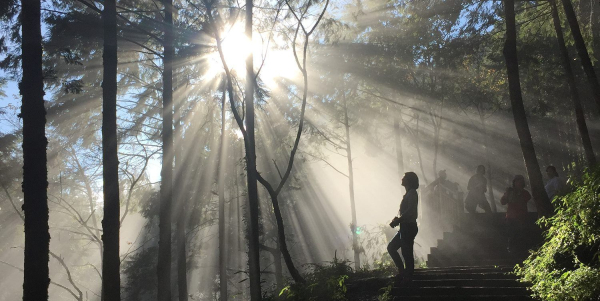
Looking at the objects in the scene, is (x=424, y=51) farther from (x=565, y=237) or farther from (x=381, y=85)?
(x=565, y=237)

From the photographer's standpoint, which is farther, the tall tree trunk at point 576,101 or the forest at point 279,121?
the tall tree trunk at point 576,101

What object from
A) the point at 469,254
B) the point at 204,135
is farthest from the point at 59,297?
the point at 469,254

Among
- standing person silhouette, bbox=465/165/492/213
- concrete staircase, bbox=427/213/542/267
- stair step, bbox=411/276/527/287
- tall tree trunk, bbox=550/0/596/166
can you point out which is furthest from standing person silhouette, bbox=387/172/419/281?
tall tree trunk, bbox=550/0/596/166

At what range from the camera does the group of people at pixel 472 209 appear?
705 cm

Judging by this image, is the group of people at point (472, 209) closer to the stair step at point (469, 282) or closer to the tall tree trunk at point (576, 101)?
the stair step at point (469, 282)

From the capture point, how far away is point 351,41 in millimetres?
22281

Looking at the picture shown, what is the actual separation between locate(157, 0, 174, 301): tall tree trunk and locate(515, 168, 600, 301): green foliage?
960cm

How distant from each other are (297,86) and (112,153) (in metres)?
14.5

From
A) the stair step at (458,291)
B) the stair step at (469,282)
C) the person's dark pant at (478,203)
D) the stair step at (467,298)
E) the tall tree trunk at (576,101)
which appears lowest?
the stair step at (467,298)

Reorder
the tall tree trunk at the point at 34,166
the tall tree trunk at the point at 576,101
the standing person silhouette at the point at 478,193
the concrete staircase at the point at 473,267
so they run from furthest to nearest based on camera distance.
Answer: the standing person silhouette at the point at 478,193 < the tall tree trunk at the point at 576,101 < the tall tree trunk at the point at 34,166 < the concrete staircase at the point at 473,267

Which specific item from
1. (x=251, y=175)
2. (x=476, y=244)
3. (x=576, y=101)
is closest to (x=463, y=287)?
(x=251, y=175)

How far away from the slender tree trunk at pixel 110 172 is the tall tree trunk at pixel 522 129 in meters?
8.97

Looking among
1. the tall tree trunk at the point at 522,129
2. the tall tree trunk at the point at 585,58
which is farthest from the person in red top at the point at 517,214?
the tall tree trunk at the point at 585,58

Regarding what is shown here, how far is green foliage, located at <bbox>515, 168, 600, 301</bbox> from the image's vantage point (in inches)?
176
